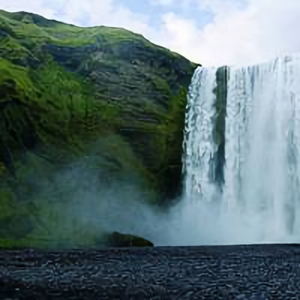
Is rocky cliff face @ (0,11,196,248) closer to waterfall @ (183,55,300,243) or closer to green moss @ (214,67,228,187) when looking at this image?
waterfall @ (183,55,300,243)

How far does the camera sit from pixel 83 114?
93.1 feet

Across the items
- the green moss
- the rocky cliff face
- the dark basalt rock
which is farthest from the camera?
the green moss

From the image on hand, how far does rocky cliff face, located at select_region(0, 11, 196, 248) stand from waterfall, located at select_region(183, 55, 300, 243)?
3.28 feet

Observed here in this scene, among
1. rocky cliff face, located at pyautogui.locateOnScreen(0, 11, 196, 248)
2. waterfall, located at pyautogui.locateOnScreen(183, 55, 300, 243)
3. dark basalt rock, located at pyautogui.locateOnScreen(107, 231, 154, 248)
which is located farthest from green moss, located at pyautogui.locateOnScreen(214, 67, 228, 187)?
dark basalt rock, located at pyautogui.locateOnScreen(107, 231, 154, 248)

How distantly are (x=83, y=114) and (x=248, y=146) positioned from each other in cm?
832

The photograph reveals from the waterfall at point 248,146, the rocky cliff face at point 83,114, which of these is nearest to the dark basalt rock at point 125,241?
the rocky cliff face at point 83,114

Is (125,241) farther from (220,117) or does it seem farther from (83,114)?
(220,117)

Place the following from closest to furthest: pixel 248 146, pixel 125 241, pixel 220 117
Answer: pixel 125 241 < pixel 248 146 < pixel 220 117

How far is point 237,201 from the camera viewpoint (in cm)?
2889

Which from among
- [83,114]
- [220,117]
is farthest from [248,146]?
[83,114]

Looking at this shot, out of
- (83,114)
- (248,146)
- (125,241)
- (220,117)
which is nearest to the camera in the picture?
(125,241)

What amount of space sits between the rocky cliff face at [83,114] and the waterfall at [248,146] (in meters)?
1.00

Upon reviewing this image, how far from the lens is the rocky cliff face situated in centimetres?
2666

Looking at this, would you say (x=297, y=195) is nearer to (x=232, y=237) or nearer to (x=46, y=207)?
(x=232, y=237)
